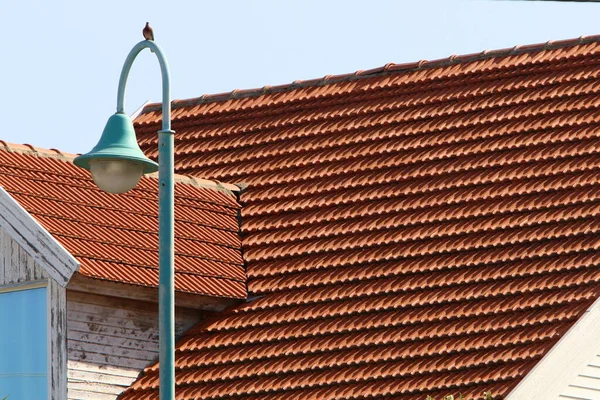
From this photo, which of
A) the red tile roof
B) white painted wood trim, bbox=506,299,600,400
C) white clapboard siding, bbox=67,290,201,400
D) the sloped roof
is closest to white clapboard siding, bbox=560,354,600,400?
white painted wood trim, bbox=506,299,600,400

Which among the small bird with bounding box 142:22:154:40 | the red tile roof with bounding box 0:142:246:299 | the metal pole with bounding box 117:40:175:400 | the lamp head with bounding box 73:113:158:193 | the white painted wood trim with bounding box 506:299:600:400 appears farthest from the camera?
the red tile roof with bounding box 0:142:246:299

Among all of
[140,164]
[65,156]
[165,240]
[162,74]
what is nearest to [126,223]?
[65,156]

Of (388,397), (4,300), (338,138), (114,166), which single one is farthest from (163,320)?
(338,138)

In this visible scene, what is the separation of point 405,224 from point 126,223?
10.9ft

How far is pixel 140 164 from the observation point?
1226 centimetres

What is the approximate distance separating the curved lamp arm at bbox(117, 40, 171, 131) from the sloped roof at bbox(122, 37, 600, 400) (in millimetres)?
4767

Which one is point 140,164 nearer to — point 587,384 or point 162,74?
point 162,74

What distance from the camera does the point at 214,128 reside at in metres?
20.8

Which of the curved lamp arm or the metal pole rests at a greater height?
the curved lamp arm

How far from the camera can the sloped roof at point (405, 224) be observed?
1596 centimetres

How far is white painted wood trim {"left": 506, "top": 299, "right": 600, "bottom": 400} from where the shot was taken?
14.8 metres

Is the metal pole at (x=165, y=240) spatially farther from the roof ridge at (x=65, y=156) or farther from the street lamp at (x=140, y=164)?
the roof ridge at (x=65, y=156)

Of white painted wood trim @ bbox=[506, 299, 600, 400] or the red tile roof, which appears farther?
the red tile roof

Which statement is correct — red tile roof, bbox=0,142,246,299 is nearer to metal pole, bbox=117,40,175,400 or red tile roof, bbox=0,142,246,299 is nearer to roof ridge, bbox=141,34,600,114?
roof ridge, bbox=141,34,600,114
